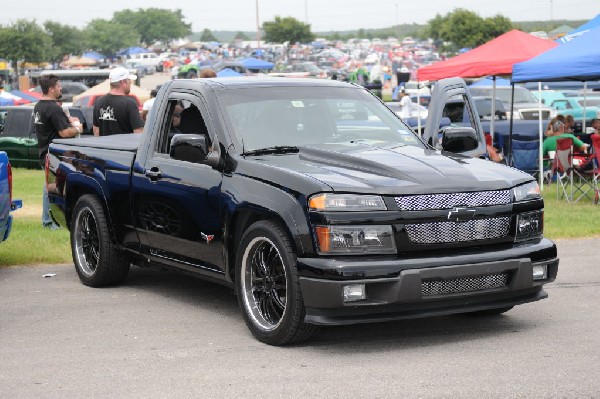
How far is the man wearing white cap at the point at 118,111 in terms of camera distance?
40.5ft

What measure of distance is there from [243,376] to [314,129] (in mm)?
2286

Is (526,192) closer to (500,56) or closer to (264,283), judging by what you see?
(264,283)

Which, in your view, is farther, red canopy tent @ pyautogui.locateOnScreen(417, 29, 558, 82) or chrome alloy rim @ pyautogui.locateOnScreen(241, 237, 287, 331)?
red canopy tent @ pyautogui.locateOnScreen(417, 29, 558, 82)

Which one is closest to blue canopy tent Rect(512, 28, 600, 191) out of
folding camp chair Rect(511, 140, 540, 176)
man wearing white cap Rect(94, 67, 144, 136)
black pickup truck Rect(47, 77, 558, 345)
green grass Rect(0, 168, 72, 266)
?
folding camp chair Rect(511, 140, 540, 176)

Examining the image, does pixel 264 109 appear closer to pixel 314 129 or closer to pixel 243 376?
pixel 314 129

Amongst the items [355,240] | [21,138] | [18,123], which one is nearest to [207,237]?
[355,240]

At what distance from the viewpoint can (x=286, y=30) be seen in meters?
124

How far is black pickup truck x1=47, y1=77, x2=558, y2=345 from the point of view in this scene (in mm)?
6523

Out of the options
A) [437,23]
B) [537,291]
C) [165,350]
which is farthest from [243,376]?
[437,23]

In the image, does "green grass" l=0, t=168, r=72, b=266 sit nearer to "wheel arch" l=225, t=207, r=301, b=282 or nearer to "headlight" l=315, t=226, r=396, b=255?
"wheel arch" l=225, t=207, r=301, b=282

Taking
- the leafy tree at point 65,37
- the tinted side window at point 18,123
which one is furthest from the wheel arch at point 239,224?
the leafy tree at point 65,37

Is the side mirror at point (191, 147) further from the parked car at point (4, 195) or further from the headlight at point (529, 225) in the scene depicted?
the parked car at point (4, 195)

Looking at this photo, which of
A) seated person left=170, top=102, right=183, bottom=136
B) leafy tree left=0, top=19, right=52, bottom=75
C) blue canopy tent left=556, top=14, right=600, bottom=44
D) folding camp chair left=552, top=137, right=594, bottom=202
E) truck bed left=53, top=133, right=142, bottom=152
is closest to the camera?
seated person left=170, top=102, right=183, bottom=136

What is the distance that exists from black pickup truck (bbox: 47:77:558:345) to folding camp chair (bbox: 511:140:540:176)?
10712 mm
